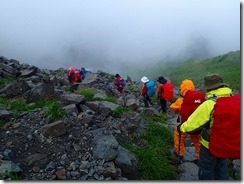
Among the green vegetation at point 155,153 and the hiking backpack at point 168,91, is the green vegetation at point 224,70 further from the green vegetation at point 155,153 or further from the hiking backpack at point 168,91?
the green vegetation at point 155,153

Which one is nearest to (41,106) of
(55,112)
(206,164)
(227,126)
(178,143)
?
(55,112)

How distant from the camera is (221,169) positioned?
6074 mm

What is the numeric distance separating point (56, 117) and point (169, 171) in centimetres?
356

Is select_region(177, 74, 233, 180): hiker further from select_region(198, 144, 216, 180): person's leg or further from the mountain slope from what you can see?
the mountain slope

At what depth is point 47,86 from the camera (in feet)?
39.3

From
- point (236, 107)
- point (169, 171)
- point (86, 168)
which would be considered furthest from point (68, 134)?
point (236, 107)

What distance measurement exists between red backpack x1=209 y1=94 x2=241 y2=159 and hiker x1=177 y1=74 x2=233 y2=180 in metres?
0.17

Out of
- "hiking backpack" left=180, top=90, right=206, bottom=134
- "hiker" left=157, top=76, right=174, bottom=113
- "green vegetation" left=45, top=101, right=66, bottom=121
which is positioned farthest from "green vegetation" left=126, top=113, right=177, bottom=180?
"hiker" left=157, top=76, right=174, bottom=113

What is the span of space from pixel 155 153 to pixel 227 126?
3122 mm

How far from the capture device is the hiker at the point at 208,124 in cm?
542

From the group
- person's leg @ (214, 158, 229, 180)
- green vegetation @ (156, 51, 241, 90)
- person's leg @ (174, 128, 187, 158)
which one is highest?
green vegetation @ (156, 51, 241, 90)

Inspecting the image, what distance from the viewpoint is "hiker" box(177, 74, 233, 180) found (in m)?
5.42

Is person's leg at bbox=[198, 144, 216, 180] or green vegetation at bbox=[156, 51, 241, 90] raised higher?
green vegetation at bbox=[156, 51, 241, 90]

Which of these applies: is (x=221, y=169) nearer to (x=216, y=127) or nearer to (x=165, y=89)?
(x=216, y=127)
